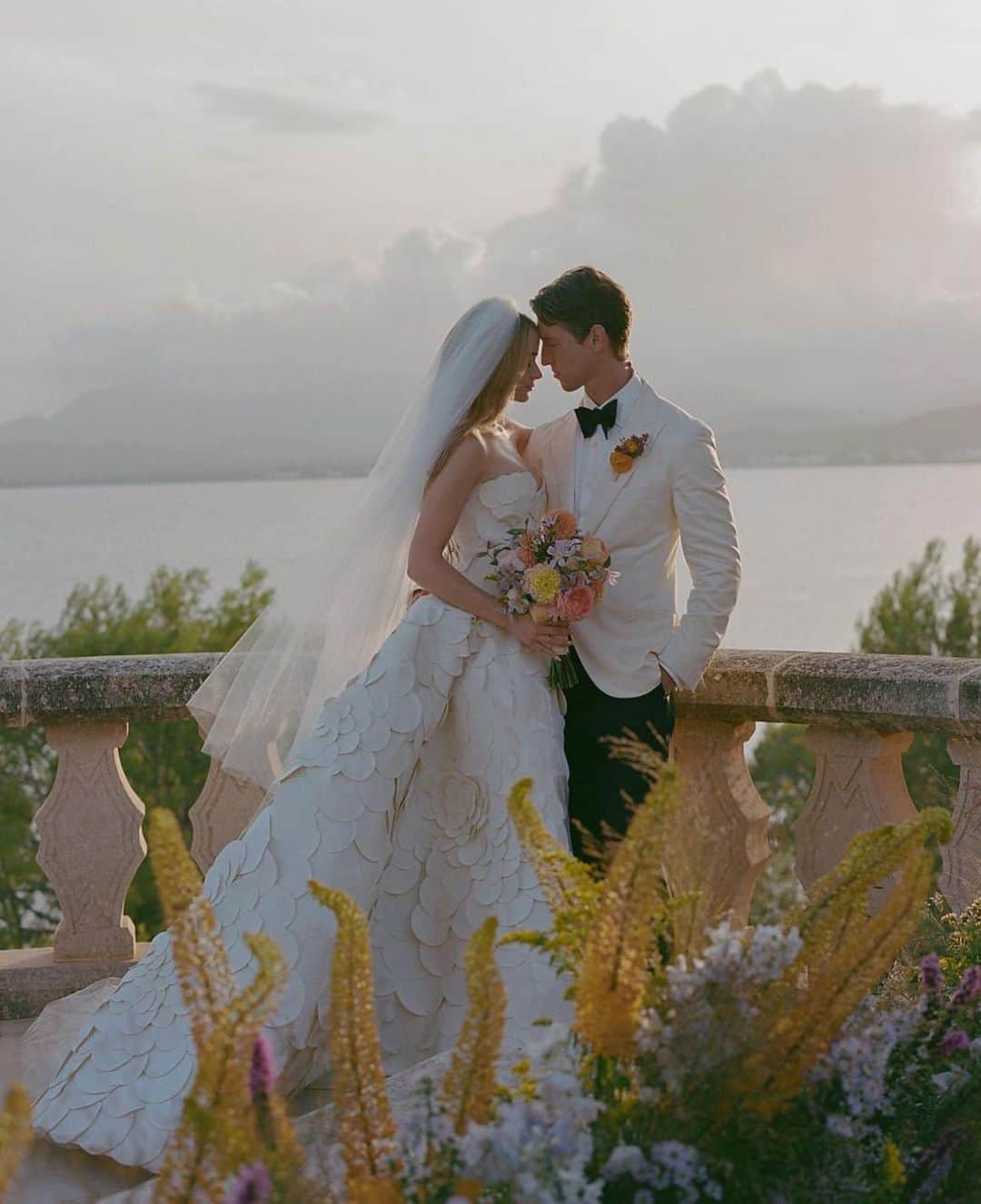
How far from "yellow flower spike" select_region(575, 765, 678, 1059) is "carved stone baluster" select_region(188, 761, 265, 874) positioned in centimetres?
297

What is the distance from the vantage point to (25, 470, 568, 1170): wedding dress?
3955 mm

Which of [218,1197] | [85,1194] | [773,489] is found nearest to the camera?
[218,1197]

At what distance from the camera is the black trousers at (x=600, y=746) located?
4.32 metres

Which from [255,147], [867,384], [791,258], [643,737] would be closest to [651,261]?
[791,258]

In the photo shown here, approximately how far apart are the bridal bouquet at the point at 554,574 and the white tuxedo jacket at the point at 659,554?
0.16m

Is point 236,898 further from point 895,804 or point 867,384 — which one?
point 867,384

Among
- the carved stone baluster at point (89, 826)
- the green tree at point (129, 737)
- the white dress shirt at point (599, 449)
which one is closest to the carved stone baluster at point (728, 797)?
the white dress shirt at point (599, 449)

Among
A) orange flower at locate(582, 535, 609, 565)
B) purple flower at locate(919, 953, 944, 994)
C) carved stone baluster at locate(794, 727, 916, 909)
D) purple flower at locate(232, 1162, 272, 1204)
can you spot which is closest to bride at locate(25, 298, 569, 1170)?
orange flower at locate(582, 535, 609, 565)

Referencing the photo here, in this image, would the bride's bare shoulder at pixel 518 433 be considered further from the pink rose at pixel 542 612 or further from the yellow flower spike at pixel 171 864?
the yellow flower spike at pixel 171 864

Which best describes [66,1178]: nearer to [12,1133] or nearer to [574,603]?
[574,603]

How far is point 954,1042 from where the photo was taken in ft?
7.59

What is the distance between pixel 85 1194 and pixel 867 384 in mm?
79761

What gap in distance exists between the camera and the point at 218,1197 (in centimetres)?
175

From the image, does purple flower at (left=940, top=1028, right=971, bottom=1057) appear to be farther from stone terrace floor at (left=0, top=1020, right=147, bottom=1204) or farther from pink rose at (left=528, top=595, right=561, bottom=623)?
stone terrace floor at (left=0, top=1020, right=147, bottom=1204)
